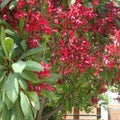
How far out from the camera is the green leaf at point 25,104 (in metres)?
2.21

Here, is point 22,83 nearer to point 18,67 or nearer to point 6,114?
point 18,67

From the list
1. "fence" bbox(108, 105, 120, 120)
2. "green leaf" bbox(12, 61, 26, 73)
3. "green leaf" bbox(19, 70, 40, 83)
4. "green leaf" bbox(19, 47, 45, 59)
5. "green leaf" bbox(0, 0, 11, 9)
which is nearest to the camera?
"green leaf" bbox(12, 61, 26, 73)

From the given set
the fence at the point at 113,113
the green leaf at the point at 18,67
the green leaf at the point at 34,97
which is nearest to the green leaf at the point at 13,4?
the green leaf at the point at 18,67

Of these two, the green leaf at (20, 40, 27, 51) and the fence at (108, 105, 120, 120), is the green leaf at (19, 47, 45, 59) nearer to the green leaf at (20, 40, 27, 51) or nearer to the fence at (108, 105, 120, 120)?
the green leaf at (20, 40, 27, 51)

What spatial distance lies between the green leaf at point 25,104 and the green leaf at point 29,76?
0.10m

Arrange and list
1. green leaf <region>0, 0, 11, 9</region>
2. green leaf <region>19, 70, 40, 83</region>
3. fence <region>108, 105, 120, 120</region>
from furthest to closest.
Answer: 1. fence <region>108, 105, 120, 120</region>
2. green leaf <region>0, 0, 11, 9</region>
3. green leaf <region>19, 70, 40, 83</region>

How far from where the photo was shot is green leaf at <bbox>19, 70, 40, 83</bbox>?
2.22 m

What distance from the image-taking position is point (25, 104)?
7.32ft

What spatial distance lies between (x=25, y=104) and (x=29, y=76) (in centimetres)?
17

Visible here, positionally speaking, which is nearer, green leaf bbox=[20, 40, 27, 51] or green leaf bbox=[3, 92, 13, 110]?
green leaf bbox=[3, 92, 13, 110]

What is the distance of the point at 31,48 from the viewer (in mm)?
2504

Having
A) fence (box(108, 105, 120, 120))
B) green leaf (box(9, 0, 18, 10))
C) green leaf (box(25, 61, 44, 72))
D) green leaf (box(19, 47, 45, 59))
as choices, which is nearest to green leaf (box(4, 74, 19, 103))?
green leaf (box(25, 61, 44, 72))

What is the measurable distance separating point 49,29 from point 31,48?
182 millimetres

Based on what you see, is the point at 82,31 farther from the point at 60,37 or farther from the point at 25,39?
the point at 25,39
